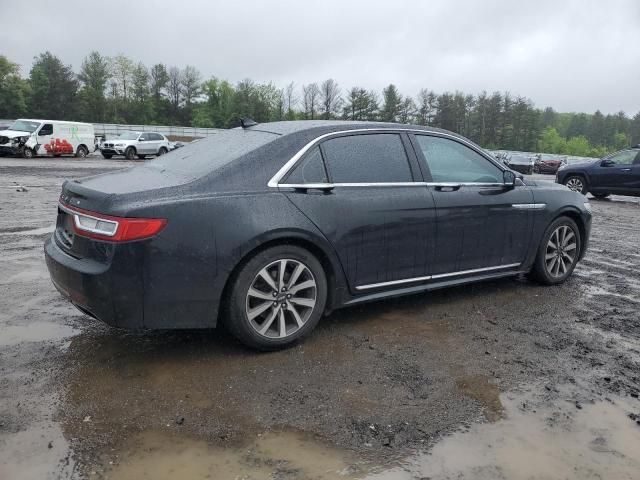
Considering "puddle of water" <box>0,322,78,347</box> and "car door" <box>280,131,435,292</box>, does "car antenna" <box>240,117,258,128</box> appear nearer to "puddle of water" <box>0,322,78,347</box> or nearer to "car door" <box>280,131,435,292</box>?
"car door" <box>280,131,435,292</box>

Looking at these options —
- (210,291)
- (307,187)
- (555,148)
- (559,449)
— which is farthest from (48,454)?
(555,148)

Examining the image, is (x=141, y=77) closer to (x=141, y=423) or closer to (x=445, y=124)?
(x=445, y=124)

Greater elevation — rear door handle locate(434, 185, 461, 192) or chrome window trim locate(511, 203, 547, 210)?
rear door handle locate(434, 185, 461, 192)

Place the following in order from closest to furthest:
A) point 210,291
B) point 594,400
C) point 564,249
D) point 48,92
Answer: point 594,400
point 210,291
point 564,249
point 48,92

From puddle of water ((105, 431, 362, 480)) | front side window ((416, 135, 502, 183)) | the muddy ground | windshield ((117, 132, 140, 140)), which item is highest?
windshield ((117, 132, 140, 140))

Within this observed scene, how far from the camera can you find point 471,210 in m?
4.62

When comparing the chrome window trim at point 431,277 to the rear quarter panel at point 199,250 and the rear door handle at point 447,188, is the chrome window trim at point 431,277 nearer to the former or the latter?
the rear door handle at point 447,188

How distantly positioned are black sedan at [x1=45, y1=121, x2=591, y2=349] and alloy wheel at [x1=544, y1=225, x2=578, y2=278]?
0.56 m

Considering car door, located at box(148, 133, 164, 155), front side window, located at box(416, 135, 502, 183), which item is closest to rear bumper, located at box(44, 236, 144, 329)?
front side window, located at box(416, 135, 502, 183)

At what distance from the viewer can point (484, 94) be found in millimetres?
96875

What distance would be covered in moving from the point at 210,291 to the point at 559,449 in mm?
2100

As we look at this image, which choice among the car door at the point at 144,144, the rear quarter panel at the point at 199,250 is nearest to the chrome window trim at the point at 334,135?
the rear quarter panel at the point at 199,250

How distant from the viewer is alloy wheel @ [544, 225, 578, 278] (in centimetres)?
544

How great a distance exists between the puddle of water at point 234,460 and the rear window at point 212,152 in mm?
1729
